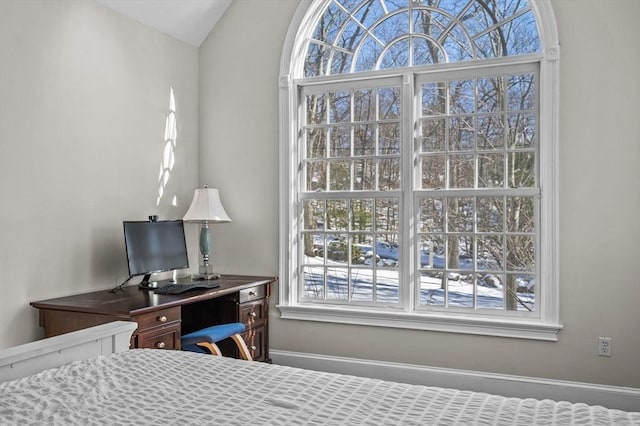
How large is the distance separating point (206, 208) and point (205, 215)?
0.05 m

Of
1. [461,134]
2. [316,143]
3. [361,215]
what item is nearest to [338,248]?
[361,215]

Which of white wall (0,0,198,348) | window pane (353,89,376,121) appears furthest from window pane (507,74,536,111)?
white wall (0,0,198,348)

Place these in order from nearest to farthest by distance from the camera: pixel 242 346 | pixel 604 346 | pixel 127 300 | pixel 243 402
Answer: pixel 243 402
pixel 127 300
pixel 604 346
pixel 242 346

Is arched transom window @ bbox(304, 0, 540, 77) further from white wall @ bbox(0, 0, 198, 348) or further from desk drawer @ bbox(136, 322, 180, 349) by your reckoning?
desk drawer @ bbox(136, 322, 180, 349)

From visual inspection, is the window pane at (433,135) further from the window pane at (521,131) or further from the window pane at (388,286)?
the window pane at (388,286)

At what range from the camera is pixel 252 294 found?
12.7 ft

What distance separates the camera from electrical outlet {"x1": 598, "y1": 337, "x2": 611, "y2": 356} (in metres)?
3.37

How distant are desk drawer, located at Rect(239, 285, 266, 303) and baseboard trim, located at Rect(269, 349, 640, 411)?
50cm

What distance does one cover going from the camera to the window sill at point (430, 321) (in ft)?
11.5

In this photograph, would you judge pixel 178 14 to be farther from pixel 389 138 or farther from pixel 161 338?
pixel 161 338

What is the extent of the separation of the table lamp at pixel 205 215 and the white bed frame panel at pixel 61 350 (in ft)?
5.64

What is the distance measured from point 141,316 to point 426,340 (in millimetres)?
1884

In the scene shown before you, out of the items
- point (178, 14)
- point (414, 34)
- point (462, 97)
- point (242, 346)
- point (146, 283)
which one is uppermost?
point (178, 14)

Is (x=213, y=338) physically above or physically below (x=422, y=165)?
below
